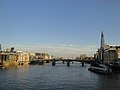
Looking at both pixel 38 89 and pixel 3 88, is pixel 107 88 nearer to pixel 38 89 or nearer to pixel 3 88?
pixel 38 89

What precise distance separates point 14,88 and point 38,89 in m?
4.92

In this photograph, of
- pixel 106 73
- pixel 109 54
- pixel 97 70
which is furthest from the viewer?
pixel 109 54

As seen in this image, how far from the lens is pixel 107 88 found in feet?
186

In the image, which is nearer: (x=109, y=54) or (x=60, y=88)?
(x=60, y=88)

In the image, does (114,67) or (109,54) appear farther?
(109,54)

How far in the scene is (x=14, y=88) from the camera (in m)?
54.9

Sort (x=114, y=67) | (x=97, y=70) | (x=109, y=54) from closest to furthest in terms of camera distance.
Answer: (x=97, y=70) < (x=114, y=67) < (x=109, y=54)

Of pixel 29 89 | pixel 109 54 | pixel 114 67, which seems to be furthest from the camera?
pixel 109 54

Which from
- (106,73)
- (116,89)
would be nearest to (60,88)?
(116,89)

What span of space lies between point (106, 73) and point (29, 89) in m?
53.2

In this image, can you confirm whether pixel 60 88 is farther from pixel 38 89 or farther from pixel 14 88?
pixel 14 88

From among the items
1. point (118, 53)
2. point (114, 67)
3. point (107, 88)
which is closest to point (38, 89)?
point (107, 88)

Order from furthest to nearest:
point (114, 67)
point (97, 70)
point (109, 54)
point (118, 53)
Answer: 1. point (109, 54)
2. point (118, 53)
3. point (114, 67)
4. point (97, 70)

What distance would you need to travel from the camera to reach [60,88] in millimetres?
55750
